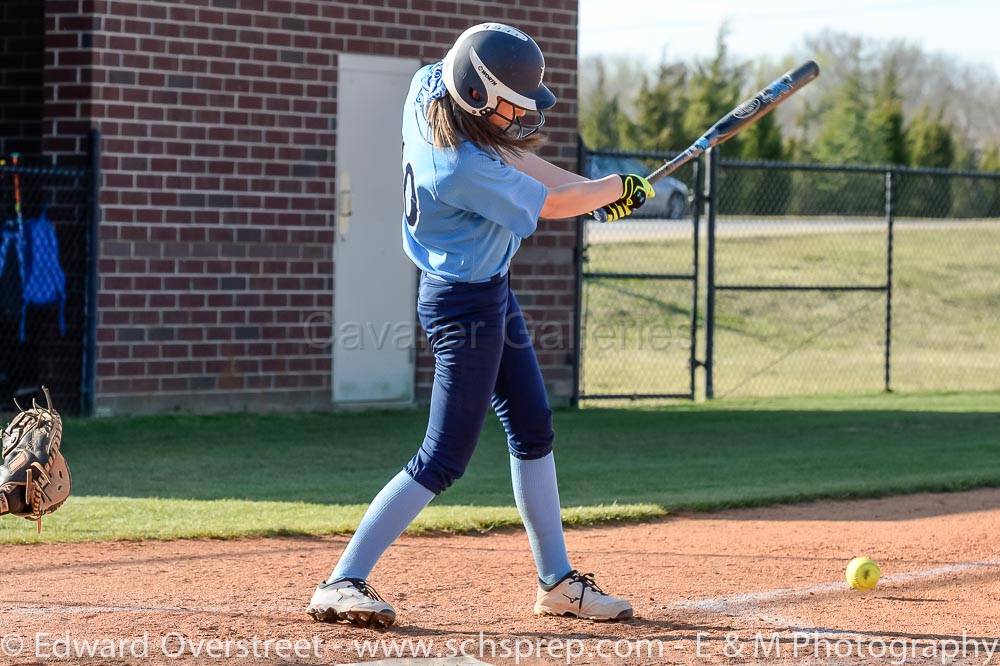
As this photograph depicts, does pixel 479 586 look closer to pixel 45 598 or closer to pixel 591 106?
pixel 45 598

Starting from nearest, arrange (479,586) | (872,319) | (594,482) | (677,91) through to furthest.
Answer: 1. (479,586)
2. (594,482)
3. (872,319)
4. (677,91)

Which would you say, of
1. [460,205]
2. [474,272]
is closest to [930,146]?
[474,272]

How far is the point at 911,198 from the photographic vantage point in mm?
41312

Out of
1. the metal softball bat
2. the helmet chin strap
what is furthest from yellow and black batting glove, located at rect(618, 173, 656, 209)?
the metal softball bat

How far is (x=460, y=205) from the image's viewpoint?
4.82 meters

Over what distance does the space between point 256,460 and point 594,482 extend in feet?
8.41

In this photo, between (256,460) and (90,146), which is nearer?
(256,460)

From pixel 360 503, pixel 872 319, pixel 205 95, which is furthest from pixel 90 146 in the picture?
pixel 872 319

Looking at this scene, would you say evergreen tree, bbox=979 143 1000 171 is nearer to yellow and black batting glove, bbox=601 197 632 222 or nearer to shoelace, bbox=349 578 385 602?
yellow and black batting glove, bbox=601 197 632 222

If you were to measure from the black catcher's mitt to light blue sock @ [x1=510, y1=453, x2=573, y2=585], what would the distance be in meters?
1.71

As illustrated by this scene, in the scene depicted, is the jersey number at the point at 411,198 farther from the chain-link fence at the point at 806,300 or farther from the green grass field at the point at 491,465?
the chain-link fence at the point at 806,300

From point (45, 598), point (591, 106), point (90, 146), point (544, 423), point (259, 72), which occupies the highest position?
point (591, 106)

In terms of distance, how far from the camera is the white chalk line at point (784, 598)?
516 centimetres

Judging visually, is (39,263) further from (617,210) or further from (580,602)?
(580,602)
